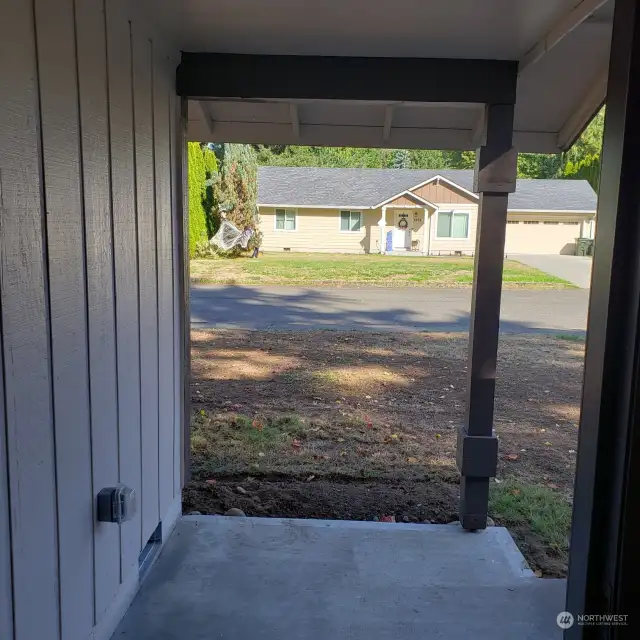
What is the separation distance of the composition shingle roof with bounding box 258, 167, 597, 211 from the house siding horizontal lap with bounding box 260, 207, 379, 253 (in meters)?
0.58

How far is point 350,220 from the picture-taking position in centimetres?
2572

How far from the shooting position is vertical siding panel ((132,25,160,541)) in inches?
98.8

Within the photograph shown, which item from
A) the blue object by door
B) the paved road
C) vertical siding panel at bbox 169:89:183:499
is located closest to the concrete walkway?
the paved road

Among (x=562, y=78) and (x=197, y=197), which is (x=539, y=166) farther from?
(x=562, y=78)

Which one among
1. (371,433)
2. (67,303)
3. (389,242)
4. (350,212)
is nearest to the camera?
(67,303)

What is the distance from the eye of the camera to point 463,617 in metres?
2.56

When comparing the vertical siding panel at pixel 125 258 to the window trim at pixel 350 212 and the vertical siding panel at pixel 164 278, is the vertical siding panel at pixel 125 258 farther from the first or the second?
the window trim at pixel 350 212

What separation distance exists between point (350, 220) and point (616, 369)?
25027mm

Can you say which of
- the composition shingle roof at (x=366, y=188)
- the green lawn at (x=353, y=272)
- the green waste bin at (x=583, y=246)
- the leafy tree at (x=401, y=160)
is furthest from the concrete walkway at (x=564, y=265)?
the leafy tree at (x=401, y=160)

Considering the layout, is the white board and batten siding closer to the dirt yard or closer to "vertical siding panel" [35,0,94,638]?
"vertical siding panel" [35,0,94,638]

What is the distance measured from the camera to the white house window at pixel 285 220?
2562cm

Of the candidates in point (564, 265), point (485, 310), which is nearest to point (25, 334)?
point (485, 310)

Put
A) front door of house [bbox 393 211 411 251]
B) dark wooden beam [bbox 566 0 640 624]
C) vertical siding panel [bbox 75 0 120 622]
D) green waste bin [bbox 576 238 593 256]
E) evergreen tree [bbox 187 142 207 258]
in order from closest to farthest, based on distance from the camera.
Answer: dark wooden beam [bbox 566 0 640 624] < vertical siding panel [bbox 75 0 120 622] < evergreen tree [bbox 187 142 207 258] < front door of house [bbox 393 211 411 251] < green waste bin [bbox 576 238 593 256]

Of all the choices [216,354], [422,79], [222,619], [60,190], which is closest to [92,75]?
[60,190]
